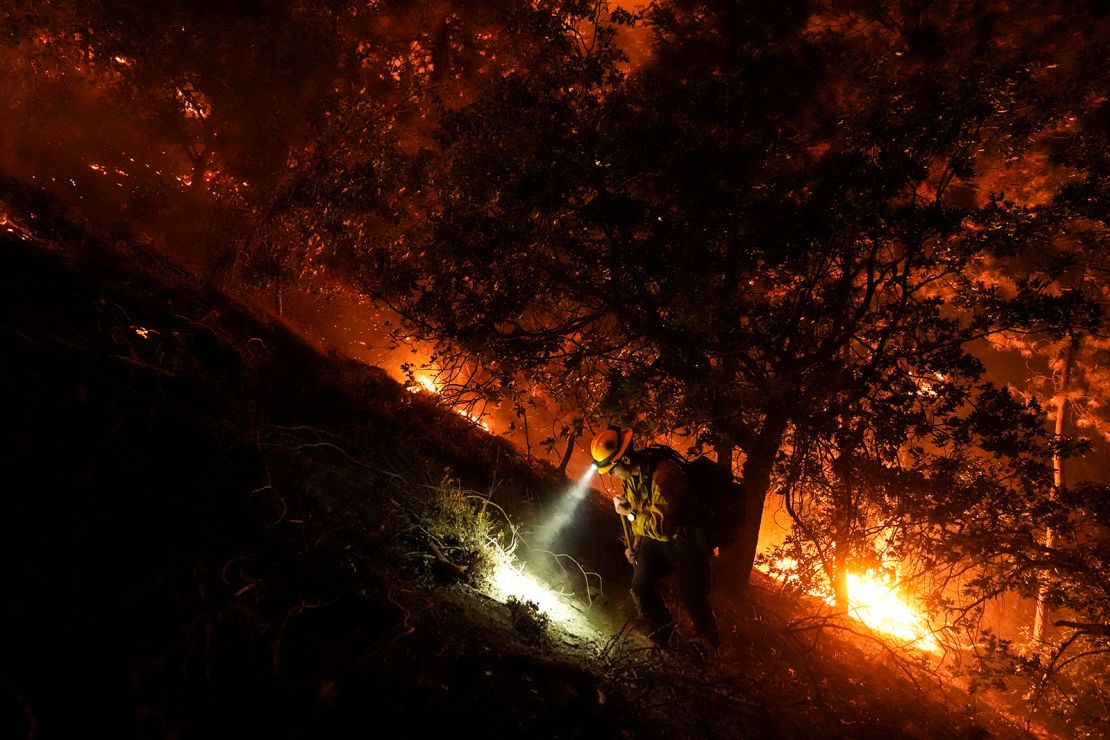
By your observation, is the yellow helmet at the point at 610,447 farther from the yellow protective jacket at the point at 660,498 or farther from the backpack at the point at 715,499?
the backpack at the point at 715,499

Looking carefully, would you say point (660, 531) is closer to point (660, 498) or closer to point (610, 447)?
point (660, 498)

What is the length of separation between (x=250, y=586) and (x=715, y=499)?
14.8 ft

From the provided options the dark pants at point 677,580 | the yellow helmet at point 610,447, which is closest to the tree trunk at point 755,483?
the dark pants at point 677,580

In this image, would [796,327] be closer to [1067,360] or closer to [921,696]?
[921,696]

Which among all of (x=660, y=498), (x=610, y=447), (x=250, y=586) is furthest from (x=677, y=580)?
(x=250, y=586)

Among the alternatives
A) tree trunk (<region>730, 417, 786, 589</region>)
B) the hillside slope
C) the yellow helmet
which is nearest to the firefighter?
the yellow helmet

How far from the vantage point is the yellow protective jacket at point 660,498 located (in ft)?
19.1

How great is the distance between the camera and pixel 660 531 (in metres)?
5.91

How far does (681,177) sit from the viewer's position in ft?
20.2

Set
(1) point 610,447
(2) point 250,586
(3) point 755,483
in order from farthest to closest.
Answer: (3) point 755,483
(1) point 610,447
(2) point 250,586

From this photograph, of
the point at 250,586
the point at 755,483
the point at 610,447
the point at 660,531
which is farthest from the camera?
the point at 755,483

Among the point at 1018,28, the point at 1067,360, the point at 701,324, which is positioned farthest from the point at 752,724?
the point at 1067,360

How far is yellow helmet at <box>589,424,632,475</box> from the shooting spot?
601 centimetres

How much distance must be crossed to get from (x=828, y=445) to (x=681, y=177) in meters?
3.21
